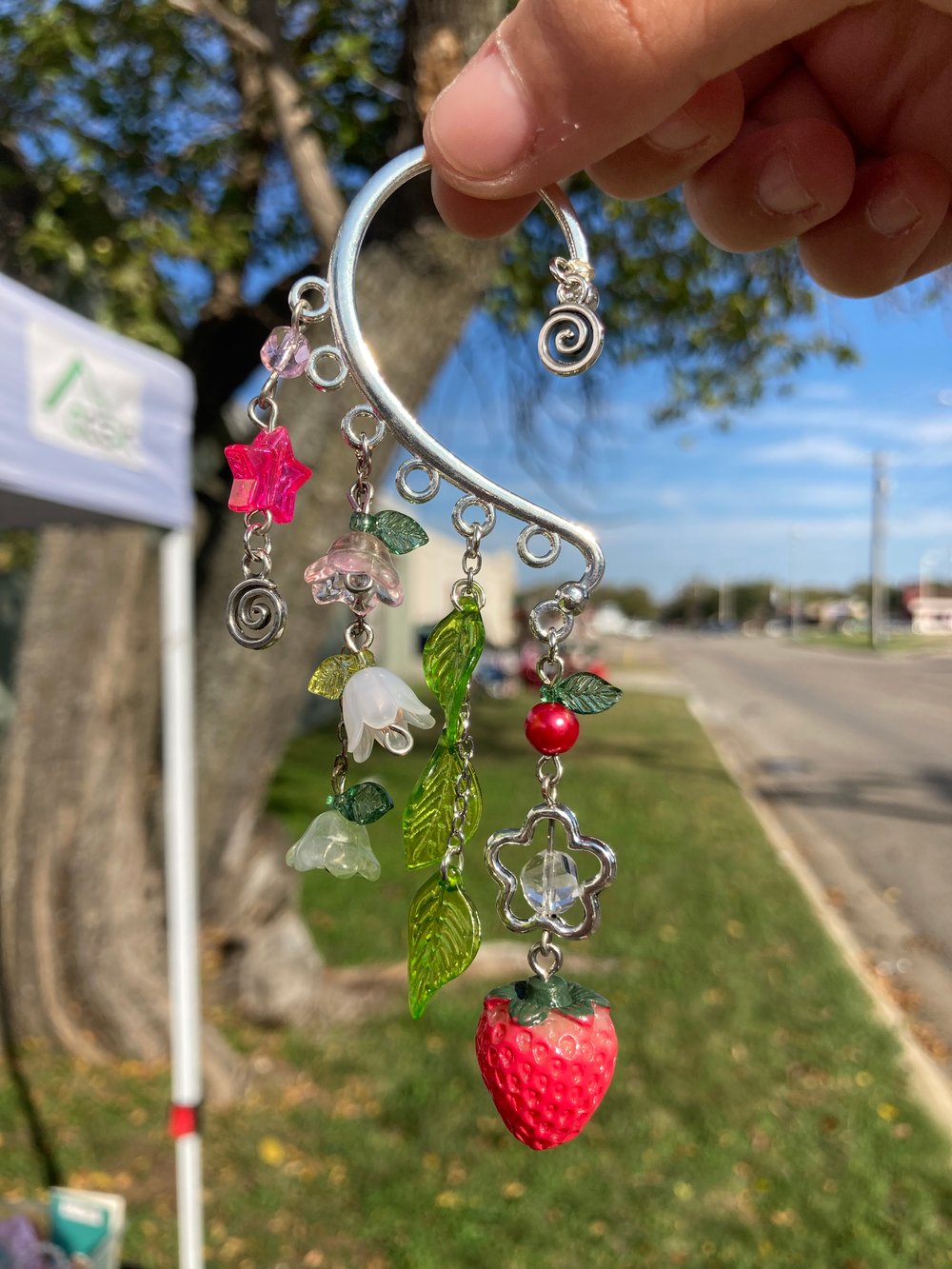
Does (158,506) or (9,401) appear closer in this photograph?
(9,401)

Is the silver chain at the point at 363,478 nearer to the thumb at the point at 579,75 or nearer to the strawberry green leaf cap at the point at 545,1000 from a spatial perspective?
the thumb at the point at 579,75

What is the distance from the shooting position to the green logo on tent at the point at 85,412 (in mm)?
2504

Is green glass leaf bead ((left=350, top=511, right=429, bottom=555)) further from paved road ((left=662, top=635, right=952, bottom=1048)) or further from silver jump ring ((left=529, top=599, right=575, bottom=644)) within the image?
paved road ((left=662, top=635, right=952, bottom=1048))

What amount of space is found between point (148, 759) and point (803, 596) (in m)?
69.3

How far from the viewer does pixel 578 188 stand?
17.3 feet

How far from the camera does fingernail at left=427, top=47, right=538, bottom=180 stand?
34.0 inches

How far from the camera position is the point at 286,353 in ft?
2.97

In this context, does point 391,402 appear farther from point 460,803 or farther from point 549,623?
point 460,803

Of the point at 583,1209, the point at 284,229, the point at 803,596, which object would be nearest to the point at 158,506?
the point at 583,1209

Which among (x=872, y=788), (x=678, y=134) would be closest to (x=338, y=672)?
(x=678, y=134)

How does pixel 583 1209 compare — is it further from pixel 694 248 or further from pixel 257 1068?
pixel 694 248

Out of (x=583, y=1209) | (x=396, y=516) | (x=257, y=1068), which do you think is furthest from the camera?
(x=257, y=1068)

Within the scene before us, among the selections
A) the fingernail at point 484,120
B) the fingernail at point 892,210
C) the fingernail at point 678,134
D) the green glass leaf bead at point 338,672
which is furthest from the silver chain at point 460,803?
the fingernail at point 892,210

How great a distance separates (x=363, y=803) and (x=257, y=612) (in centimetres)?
20
